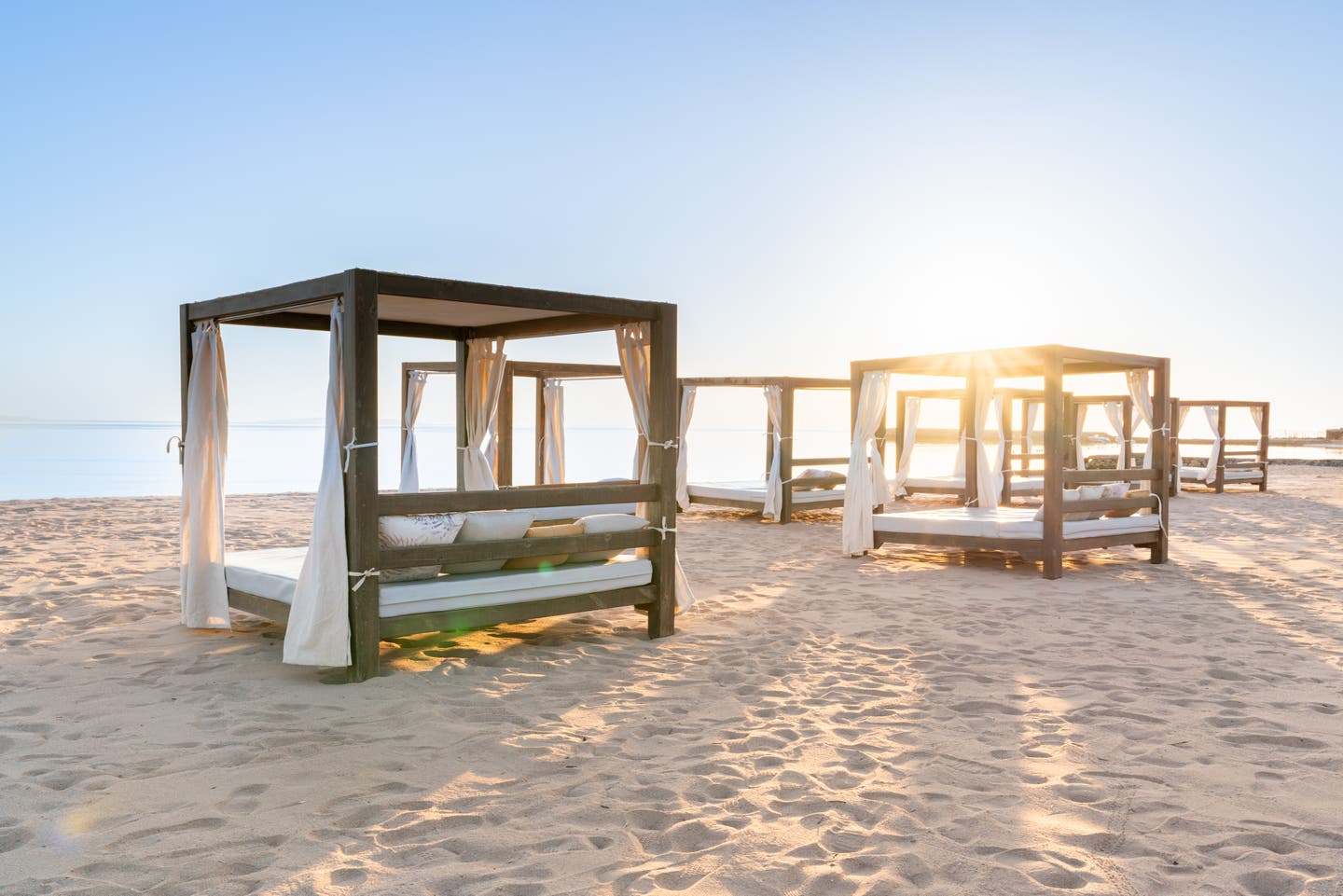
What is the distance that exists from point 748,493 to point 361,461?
9275 mm

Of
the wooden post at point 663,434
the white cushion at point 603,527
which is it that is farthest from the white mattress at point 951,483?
the white cushion at point 603,527

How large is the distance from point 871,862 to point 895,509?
12.2 meters

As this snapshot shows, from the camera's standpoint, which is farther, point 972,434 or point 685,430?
point 685,430

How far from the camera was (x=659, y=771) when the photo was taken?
354cm

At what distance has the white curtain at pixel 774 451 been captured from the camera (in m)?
13.2

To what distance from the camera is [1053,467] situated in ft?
28.4

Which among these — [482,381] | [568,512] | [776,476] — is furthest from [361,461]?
[776,476]

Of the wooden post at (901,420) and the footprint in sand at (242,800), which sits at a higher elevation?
the wooden post at (901,420)

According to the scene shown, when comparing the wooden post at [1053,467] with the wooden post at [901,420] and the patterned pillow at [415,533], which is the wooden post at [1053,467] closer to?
the patterned pillow at [415,533]

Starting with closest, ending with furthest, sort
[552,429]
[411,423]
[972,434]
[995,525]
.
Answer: [995,525] < [411,423] < [972,434] < [552,429]

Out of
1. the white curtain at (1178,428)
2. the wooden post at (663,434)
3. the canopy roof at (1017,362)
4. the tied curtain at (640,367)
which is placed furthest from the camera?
the white curtain at (1178,428)

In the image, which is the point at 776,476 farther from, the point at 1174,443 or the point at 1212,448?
the point at 1212,448

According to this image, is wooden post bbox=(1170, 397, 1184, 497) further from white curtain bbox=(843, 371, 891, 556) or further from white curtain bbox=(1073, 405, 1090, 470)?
white curtain bbox=(843, 371, 891, 556)

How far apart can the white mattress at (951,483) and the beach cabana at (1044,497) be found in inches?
153
